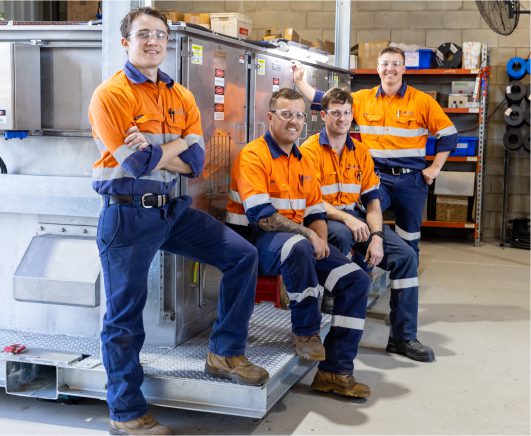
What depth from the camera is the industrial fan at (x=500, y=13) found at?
21.5 ft

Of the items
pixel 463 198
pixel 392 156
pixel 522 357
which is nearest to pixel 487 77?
pixel 463 198

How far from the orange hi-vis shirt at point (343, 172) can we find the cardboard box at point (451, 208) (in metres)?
4.94

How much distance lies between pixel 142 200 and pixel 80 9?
24.8ft

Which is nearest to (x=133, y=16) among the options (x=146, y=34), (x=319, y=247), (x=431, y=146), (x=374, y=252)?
(x=146, y=34)

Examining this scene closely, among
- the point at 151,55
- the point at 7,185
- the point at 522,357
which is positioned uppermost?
the point at 151,55

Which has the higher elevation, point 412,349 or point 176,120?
point 176,120

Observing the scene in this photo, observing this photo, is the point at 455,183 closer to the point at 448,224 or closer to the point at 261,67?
the point at 448,224

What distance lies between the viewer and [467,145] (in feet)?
31.6

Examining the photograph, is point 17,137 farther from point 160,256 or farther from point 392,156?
point 392,156

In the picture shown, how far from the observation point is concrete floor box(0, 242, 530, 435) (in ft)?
12.5

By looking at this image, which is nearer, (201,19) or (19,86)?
(19,86)

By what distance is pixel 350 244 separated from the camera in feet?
15.5

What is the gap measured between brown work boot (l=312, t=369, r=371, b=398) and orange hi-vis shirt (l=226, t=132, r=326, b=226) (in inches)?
34.0

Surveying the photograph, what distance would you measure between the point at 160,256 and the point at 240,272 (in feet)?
1.99
